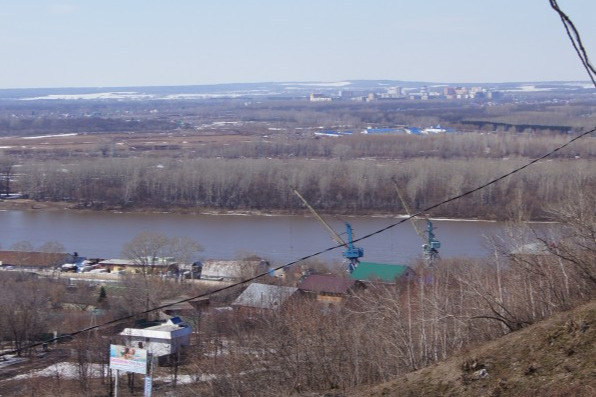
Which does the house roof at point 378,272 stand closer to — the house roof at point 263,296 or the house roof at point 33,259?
the house roof at point 263,296

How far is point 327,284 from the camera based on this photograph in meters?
5.83

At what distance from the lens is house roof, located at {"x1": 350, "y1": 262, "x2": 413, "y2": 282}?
585 centimetres

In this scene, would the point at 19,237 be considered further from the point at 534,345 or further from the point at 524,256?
the point at 534,345

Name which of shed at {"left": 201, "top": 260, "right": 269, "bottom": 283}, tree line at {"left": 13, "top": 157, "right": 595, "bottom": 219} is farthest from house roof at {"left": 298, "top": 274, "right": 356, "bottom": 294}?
tree line at {"left": 13, "top": 157, "right": 595, "bottom": 219}

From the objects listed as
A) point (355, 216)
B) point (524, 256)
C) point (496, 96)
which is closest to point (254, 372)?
point (524, 256)

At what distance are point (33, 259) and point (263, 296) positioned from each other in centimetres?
320

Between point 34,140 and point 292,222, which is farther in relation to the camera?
point 34,140

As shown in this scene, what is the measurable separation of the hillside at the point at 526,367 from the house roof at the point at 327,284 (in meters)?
3.50

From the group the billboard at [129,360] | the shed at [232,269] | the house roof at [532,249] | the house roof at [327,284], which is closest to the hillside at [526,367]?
the house roof at [532,249]

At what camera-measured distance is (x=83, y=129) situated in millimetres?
27219

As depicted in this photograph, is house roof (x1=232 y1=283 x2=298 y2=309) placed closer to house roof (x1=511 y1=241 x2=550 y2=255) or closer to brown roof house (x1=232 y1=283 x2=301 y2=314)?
brown roof house (x1=232 y1=283 x2=301 y2=314)

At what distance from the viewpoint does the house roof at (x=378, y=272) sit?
5.85 meters

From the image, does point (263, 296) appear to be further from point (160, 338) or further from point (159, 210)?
point (159, 210)

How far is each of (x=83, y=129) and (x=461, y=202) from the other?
19228 millimetres
